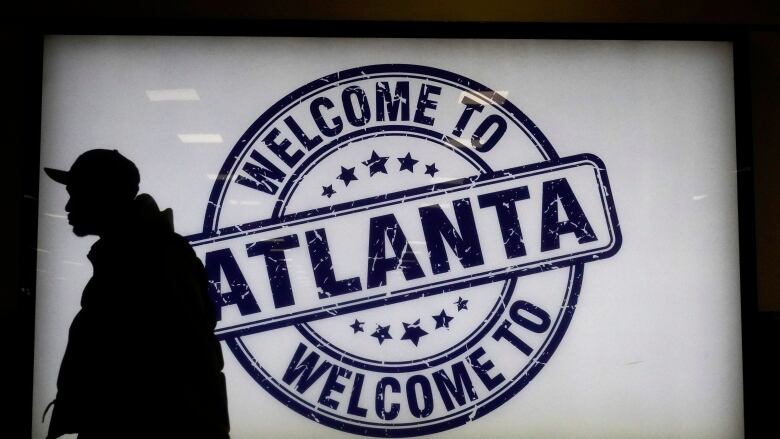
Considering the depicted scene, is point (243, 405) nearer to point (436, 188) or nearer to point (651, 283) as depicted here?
point (436, 188)

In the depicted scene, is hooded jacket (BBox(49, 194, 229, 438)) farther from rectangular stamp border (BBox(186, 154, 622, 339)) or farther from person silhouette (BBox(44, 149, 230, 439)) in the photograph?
rectangular stamp border (BBox(186, 154, 622, 339))

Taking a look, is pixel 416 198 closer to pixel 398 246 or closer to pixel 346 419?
pixel 398 246

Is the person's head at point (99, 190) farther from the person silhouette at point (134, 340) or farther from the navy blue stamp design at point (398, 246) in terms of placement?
the navy blue stamp design at point (398, 246)

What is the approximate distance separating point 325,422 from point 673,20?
2.54m

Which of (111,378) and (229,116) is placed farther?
(229,116)

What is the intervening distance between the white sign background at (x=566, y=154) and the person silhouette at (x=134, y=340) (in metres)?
1.21

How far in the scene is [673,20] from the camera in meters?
3.63

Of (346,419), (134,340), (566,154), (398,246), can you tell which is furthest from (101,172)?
(566,154)

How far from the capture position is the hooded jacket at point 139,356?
2.04m

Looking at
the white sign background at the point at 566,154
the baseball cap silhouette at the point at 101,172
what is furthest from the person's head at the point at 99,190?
the white sign background at the point at 566,154

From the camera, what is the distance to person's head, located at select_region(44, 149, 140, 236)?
7.25 ft

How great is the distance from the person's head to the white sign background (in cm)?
117

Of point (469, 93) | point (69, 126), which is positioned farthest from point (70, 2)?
point (469, 93)

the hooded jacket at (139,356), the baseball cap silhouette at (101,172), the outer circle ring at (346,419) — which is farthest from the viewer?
the outer circle ring at (346,419)
